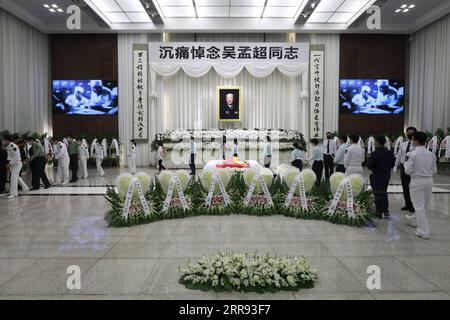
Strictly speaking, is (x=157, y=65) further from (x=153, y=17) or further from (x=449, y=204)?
(x=449, y=204)

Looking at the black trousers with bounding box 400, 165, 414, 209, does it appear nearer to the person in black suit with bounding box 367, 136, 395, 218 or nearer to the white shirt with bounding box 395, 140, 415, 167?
the white shirt with bounding box 395, 140, 415, 167

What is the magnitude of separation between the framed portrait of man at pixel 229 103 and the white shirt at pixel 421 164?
1166cm

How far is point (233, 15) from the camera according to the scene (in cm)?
1503

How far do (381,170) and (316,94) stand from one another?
998 cm

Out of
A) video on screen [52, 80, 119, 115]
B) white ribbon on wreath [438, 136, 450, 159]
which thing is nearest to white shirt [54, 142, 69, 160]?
video on screen [52, 80, 119, 115]

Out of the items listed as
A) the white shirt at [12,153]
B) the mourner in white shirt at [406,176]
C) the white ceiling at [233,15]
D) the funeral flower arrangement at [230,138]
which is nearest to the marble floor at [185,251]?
the mourner in white shirt at [406,176]

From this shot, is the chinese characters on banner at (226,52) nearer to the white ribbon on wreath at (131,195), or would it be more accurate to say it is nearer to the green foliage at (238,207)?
the green foliage at (238,207)

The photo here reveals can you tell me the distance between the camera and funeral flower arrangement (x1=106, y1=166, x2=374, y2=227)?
19.9ft

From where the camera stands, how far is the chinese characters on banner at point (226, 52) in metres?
15.2

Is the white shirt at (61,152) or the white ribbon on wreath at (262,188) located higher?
the white shirt at (61,152)

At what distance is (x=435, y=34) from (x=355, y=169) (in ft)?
34.5

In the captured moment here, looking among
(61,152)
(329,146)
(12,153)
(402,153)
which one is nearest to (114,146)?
(61,152)

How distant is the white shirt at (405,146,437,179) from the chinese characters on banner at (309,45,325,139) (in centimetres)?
1067
